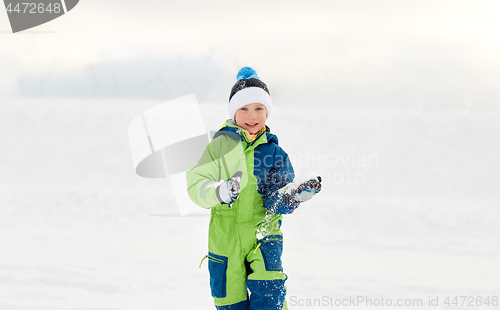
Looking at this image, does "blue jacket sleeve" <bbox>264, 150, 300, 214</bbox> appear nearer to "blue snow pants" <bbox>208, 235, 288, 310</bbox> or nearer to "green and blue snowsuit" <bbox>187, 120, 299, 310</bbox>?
"green and blue snowsuit" <bbox>187, 120, 299, 310</bbox>

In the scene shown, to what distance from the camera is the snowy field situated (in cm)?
283

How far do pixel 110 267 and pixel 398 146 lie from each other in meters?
4.45

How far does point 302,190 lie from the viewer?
1.68 metres

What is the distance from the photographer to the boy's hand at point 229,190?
1554 millimetres

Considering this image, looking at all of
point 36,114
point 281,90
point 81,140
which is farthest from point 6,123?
point 281,90

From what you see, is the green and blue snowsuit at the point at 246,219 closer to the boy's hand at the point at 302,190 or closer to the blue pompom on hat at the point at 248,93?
the boy's hand at the point at 302,190

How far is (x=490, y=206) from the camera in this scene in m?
4.76

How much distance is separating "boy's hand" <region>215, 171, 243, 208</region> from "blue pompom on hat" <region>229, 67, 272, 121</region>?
620 mm

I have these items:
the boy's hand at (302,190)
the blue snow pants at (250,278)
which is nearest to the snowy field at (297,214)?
the blue snow pants at (250,278)

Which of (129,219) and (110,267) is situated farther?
(129,219)

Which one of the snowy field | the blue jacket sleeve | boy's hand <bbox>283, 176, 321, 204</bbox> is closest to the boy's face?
the blue jacket sleeve

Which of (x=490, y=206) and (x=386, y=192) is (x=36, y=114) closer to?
(x=386, y=192)

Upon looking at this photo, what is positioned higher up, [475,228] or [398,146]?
[398,146]

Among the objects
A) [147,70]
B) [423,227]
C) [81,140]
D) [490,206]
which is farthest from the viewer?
[147,70]
